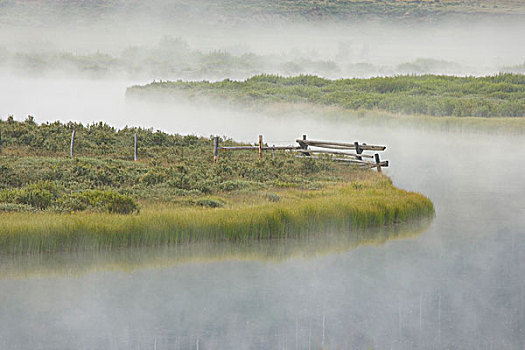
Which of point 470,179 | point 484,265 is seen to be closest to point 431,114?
point 470,179

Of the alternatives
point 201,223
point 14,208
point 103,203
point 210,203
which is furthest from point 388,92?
point 14,208

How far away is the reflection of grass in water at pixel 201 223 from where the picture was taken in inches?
642

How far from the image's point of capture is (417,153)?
42344mm

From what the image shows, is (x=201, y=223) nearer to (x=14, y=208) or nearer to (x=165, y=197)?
(x=165, y=197)

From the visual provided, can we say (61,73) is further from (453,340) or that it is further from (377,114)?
(453,340)

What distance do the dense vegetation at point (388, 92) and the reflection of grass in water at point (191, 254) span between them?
48093 millimetres

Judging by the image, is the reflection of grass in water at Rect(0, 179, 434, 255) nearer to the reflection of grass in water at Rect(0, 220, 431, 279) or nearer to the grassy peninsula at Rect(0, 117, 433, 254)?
the grassy peninsula at Rect(0, 117, 433, 254)

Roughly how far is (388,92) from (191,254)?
6435 cm

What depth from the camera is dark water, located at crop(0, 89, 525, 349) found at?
1083 cm

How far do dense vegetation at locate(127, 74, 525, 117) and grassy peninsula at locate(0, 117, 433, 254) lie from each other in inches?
1384

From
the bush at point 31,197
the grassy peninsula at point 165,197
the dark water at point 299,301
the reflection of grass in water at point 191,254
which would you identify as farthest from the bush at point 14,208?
the dark water at point 299,301

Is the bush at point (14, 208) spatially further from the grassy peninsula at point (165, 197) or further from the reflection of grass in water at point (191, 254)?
the reflection of grass in water at point (191, 254)

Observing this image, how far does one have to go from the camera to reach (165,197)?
2248cm

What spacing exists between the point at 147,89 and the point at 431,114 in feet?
135
